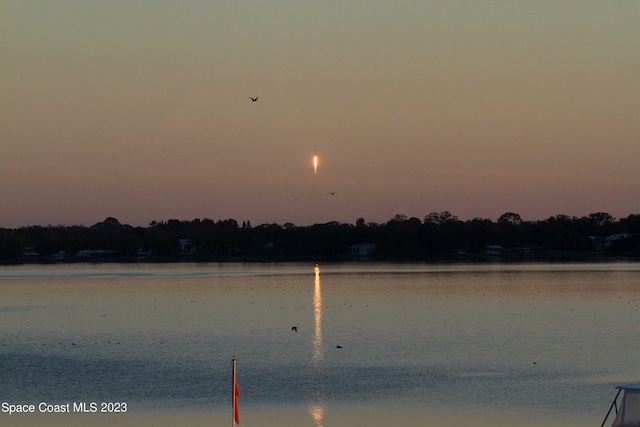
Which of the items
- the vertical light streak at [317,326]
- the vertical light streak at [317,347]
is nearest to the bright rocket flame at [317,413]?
the vertical light streak at [317,347]

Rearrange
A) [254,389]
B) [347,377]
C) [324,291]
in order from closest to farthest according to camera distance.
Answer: [254,389] < [347,377] < [324,291]

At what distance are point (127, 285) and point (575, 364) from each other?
70994mm

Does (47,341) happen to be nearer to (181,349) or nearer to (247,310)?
(181,349)

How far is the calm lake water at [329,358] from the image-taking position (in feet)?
88.4

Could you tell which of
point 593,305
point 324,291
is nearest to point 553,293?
point 593,305

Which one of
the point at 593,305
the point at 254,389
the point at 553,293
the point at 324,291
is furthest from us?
the point at 324,291

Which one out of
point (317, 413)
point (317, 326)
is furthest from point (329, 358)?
point (317, 326)

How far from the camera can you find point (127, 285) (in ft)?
325

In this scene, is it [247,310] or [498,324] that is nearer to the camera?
[498,324]

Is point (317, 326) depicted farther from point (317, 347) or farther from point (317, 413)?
point (317, 413)

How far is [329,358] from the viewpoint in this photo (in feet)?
124

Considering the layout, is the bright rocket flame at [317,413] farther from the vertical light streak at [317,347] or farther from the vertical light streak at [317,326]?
the vertical light streak at [317,326]

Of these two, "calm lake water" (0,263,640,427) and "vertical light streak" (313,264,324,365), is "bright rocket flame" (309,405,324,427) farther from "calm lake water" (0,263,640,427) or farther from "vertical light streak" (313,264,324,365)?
"vertical light streak" (313,264,324,365)

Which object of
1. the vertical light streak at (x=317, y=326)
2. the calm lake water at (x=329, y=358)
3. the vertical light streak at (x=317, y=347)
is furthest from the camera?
the vertical light streak at (x=317, y=326)
